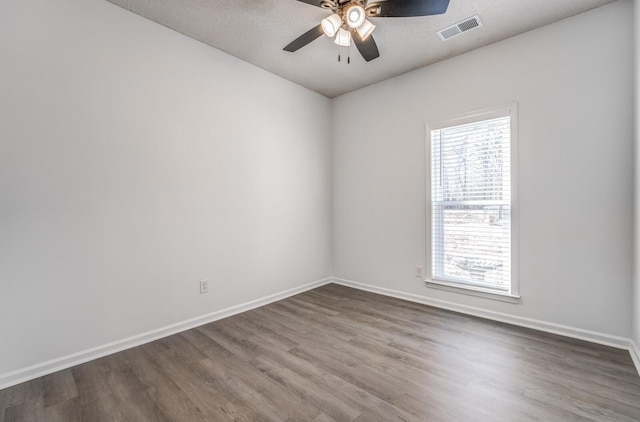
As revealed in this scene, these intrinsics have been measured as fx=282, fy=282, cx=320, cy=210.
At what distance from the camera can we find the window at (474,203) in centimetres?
277

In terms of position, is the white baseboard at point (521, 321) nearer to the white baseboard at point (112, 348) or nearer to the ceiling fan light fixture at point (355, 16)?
the white baseboard at point (112, 348)

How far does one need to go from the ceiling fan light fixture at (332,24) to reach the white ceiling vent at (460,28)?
1179mm

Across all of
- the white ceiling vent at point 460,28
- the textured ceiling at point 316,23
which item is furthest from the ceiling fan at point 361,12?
the white ceiling vent at point 460,28

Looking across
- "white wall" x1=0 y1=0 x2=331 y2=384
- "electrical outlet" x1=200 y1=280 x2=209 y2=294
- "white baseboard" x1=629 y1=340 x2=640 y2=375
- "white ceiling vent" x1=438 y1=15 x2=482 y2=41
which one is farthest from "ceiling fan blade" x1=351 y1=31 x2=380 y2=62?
"white baseboard" x1=629 y1=340 x2=640 y2=375

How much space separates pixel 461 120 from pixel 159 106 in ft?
9.88

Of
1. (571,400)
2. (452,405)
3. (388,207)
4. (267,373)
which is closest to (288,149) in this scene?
(388,207)

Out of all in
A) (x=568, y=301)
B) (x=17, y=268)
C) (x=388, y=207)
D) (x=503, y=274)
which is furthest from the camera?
(x=388, y=207)

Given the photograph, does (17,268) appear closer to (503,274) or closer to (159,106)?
(159,106)

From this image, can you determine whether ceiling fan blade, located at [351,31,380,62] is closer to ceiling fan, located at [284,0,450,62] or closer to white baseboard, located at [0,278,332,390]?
ceiling fan, located at [284,0,450,62]

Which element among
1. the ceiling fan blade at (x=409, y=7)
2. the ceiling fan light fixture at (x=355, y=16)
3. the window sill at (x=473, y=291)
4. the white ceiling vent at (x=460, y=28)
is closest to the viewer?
the ceiling fan blade at (x=409, y=7)

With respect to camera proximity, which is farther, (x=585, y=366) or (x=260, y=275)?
(x=260, y=275)

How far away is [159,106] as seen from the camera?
8.39ft

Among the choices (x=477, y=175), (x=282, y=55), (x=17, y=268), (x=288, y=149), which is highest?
(x=282, y=55)

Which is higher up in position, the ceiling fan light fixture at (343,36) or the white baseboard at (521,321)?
the ceiling fan light fixture at (343,36)
